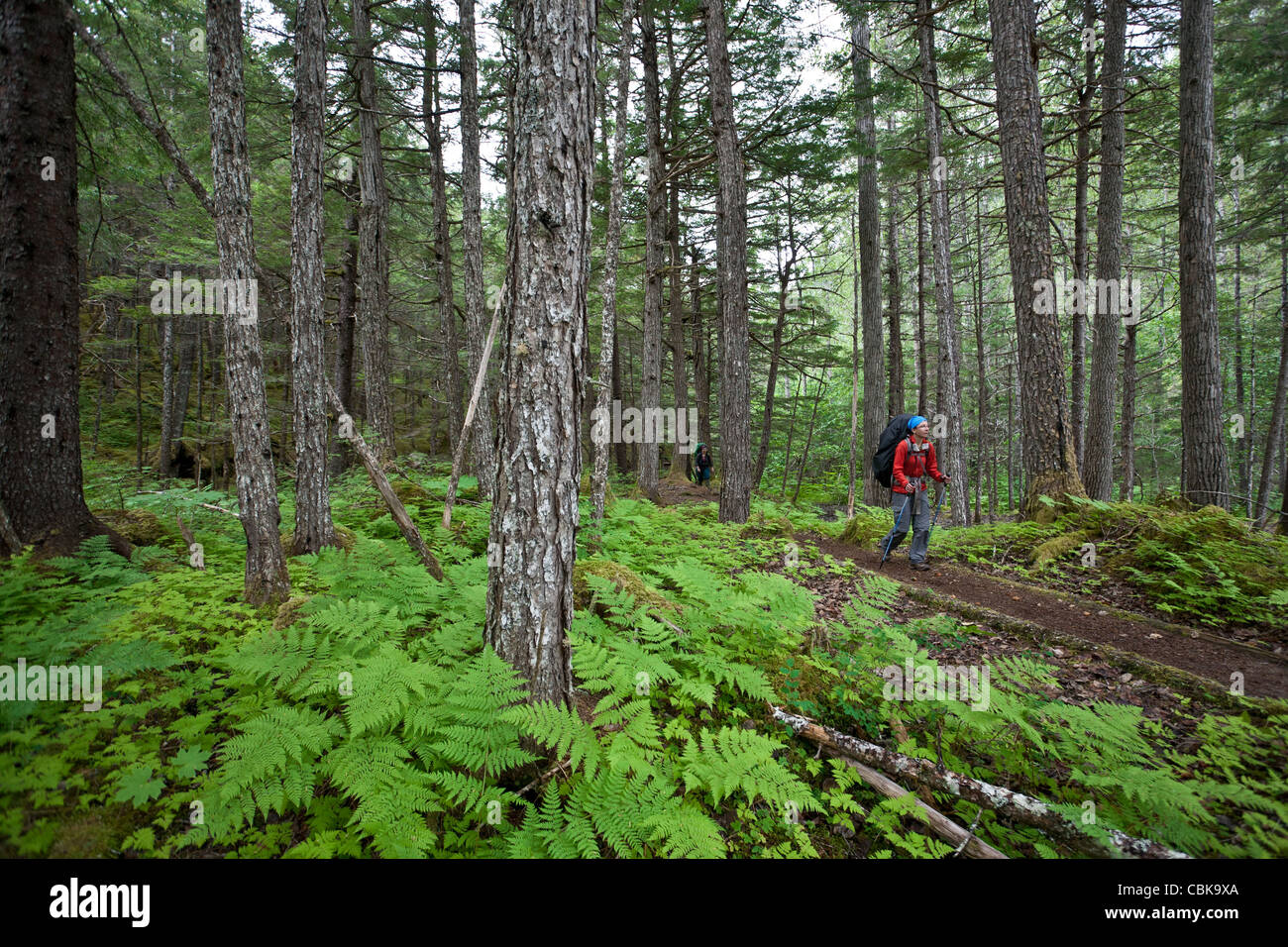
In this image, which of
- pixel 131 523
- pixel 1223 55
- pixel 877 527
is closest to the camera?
pixel 131 523

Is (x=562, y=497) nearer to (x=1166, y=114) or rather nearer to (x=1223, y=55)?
(x=1166, y=114)

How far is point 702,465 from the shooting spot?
16.8 meters

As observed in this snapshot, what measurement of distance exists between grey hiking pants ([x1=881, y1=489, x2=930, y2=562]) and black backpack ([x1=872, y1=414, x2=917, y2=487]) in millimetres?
372

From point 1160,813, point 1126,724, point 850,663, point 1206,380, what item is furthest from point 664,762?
point 1206,380

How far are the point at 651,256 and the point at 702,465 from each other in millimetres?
7483

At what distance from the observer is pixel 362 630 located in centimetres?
335

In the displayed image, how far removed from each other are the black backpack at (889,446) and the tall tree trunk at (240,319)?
24.7 ft

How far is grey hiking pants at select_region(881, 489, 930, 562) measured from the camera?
271 inches

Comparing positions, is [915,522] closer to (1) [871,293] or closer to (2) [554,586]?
(2) [554,586]

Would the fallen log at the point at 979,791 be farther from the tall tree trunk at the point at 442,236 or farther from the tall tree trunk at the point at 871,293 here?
the tall tree trunk at the point at 871,293

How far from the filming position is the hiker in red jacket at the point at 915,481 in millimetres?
6922

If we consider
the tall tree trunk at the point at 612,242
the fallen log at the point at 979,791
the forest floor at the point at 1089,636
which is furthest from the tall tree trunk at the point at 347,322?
the fallen log at the point at 979,791

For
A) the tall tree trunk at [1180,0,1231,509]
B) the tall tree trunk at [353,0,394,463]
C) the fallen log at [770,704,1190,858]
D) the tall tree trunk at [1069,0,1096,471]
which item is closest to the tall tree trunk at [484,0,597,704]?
the fallen log at [770,704,1190,858]
